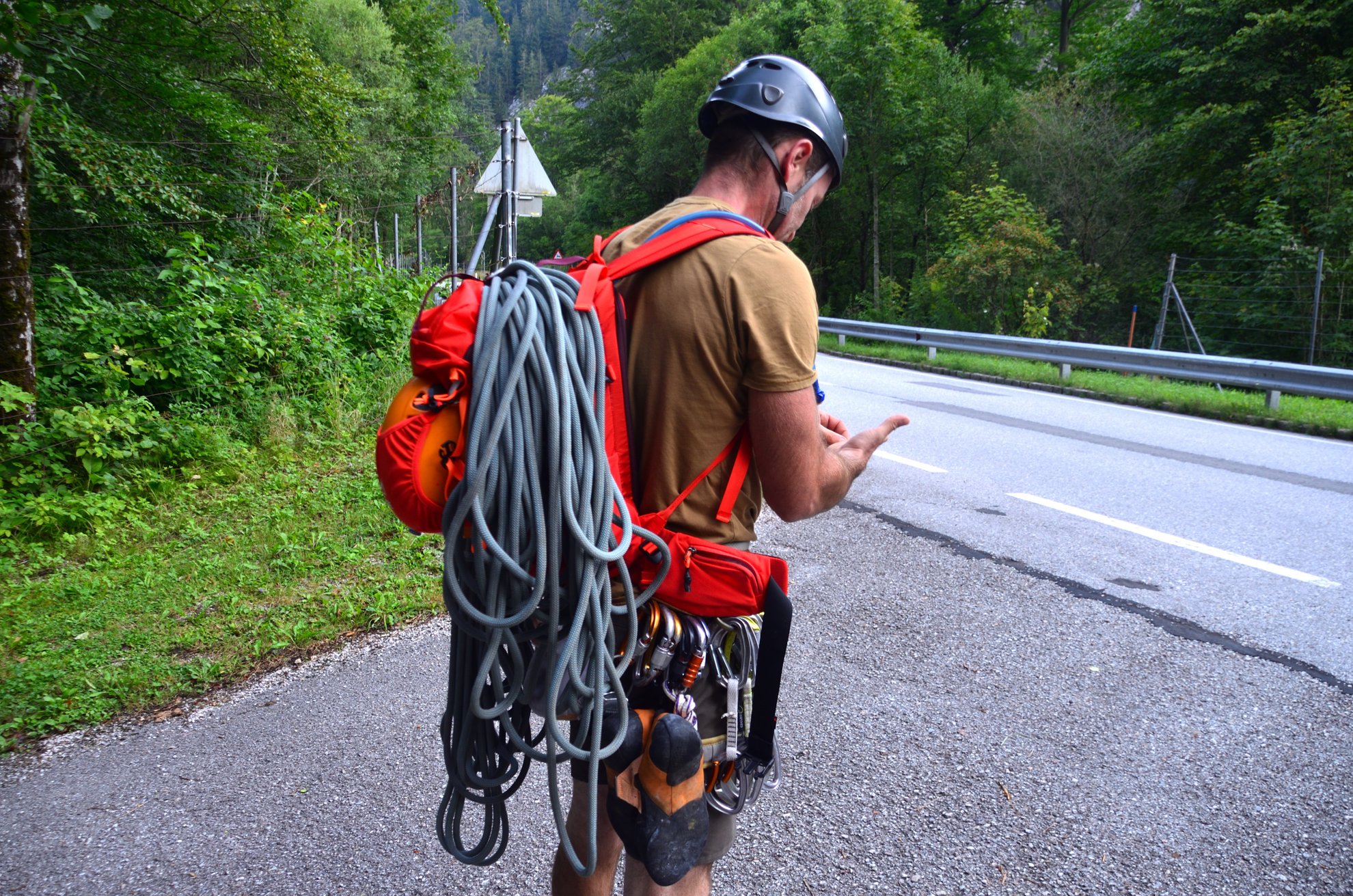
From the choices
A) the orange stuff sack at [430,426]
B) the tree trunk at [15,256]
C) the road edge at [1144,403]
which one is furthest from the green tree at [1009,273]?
the orange stuff sack at [430,426]

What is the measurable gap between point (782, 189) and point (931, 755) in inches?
84.0

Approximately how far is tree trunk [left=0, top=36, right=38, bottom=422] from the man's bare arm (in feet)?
19.7

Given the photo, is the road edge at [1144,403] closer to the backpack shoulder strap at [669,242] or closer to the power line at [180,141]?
the backpack shoulder strap at [669,242]

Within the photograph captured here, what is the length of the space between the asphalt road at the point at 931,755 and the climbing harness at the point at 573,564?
38.9 inches

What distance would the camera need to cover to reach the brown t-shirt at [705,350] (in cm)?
152

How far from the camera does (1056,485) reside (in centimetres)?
666

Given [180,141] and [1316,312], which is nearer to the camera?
[180,141]

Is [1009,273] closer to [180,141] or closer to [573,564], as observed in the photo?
[180,141]

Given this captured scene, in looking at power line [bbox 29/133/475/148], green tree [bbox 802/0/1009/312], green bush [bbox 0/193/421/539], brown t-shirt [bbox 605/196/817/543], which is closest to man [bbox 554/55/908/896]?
brown t-shirt [bbox 605/196/817/543]

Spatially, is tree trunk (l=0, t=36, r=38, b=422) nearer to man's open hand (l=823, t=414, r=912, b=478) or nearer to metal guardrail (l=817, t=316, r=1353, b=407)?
man's open hand (l=823, t=414, r=912, b=478)

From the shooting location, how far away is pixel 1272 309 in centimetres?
1585

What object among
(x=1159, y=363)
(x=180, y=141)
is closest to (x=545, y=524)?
(x=180, y=141)

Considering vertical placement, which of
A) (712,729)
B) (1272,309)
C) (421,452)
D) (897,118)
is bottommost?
(712,729)

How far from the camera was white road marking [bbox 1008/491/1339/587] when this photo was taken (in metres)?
4.77
